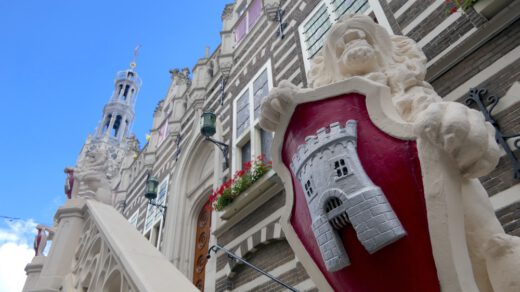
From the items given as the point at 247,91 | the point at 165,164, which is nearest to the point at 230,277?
the point at 247,91

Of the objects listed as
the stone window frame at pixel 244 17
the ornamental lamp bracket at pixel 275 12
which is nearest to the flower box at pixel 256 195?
the ornamental lamp bracket at pixel 275 12

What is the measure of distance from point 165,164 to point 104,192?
9.68m

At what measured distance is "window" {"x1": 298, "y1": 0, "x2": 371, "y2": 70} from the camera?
738 cm

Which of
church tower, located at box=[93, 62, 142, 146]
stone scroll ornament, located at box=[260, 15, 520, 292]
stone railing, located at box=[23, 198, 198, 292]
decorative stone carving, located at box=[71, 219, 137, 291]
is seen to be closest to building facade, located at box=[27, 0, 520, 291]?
stone scroll ornament, located at box=[260, 15, 520, 292]

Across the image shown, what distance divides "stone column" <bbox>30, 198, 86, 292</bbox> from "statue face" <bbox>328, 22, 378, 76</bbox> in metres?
4.36

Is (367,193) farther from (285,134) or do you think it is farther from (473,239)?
(285,134)

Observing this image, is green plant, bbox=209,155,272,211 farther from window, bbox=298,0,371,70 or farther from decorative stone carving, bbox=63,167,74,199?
decorative stone carving, bbox=63,167,74,199

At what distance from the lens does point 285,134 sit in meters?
2.21

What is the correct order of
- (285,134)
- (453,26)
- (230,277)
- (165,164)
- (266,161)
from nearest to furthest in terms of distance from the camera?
1. (285,134)
2. (453,26)
3. (230,277)
4. (266,161)
5. (165,164)

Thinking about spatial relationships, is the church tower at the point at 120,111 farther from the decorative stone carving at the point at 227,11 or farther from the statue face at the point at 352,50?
the statue face at the point at 352,50

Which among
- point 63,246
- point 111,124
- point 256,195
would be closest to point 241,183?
point 256,195

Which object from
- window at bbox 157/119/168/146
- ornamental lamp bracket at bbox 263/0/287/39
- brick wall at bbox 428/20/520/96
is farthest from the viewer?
window at bbox 157/119/168/146

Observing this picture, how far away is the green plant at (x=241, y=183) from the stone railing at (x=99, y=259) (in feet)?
8.70

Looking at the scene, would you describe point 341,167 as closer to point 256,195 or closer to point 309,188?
point 309,188
